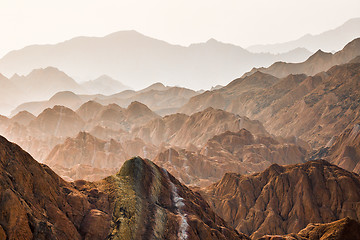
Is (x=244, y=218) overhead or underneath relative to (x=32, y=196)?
underneath

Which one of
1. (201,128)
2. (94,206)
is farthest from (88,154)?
(94,206)

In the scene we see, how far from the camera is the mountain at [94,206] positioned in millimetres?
23188

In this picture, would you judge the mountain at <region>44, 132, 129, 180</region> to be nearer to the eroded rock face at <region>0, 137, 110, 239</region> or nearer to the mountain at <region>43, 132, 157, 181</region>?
the mountain at <region>43, 132, 157, 181</region>

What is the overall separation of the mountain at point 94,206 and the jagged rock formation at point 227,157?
202 ft

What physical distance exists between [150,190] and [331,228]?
62.1 ft

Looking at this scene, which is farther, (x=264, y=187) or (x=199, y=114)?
(x=199, y=114)

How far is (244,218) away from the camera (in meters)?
66.3

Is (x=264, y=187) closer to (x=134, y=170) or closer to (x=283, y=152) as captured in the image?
(x=134, y=170)

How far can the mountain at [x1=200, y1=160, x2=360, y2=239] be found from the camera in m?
61.3

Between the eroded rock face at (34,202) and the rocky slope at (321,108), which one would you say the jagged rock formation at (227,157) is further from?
the eroded rock face at (34,202)

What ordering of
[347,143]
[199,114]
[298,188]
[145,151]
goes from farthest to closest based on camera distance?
[199,114] < [145,151] < [347,143] < [298,188]

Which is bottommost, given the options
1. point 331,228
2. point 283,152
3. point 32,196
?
point 283,152

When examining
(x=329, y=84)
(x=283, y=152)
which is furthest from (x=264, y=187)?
(x=329, y=84)

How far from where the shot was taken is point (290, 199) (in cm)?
6519
